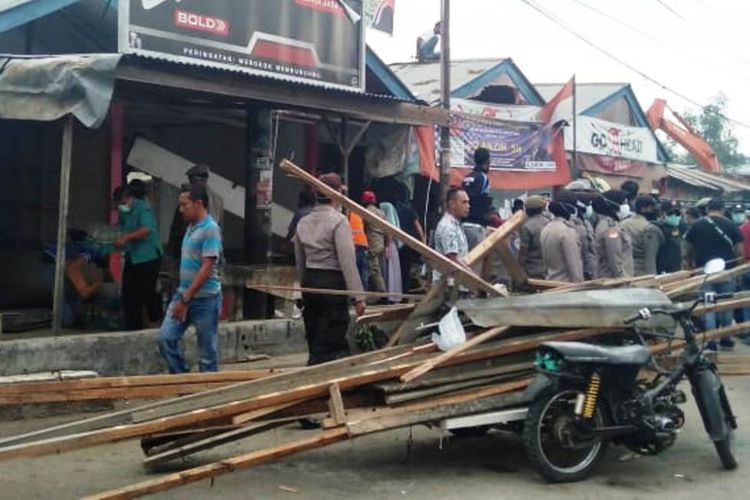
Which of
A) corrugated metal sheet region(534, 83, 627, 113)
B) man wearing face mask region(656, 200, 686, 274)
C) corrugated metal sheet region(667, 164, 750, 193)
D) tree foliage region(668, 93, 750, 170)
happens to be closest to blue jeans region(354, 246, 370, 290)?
man wearing face mask region(656, 200, 686, 274)

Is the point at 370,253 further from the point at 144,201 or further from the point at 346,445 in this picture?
the point at 346,445

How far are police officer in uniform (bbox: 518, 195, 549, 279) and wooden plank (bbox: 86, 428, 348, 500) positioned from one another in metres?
4.28

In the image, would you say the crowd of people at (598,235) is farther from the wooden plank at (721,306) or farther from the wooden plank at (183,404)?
the wooden plank at (183,404)

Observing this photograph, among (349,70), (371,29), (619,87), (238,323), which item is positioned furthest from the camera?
(619,87)

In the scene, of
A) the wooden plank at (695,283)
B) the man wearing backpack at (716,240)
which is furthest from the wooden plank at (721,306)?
the man wearing backpack at (716,240)

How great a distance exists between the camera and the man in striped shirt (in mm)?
6617

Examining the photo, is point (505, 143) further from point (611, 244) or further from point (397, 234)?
point (397, 234)

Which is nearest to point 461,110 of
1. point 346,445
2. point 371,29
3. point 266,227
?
point 371,29

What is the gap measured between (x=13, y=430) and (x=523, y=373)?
3.58m

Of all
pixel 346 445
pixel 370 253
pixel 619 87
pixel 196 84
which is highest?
pixel 619 87

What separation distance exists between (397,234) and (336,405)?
4.15 ft

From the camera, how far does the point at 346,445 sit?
6.30m

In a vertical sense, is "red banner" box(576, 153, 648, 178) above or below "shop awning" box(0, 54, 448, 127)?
above

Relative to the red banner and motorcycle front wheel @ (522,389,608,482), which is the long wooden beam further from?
the red banner
